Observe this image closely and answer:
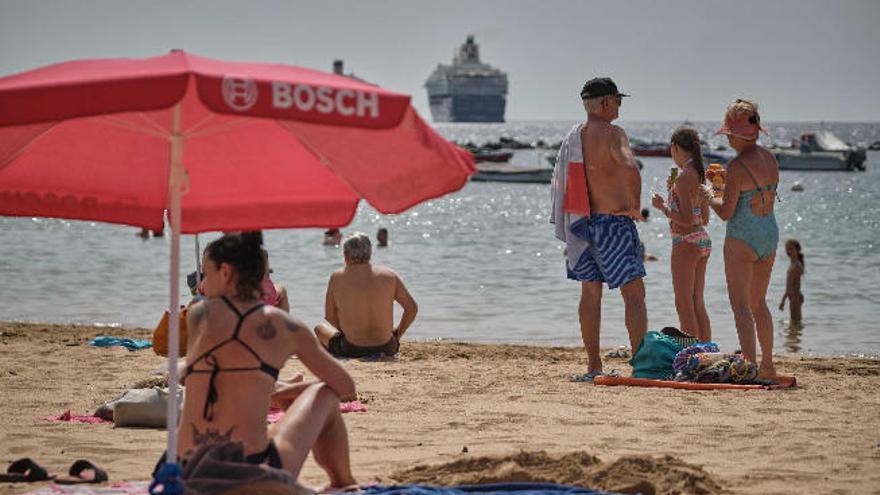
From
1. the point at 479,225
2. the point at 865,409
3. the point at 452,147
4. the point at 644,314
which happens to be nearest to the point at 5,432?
the point at 452,147

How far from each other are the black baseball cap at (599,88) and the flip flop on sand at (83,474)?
13.5ft

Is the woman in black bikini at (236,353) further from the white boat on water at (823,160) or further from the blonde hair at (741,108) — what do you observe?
the white boat on water at (823,160)

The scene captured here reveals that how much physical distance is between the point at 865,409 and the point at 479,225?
33251mm

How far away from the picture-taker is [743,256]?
8.34 m

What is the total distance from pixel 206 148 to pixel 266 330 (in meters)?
1.02

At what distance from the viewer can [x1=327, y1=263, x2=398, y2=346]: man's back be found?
966 cm

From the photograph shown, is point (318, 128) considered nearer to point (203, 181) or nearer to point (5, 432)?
point (203, 181)

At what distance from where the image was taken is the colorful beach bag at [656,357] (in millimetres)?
8703

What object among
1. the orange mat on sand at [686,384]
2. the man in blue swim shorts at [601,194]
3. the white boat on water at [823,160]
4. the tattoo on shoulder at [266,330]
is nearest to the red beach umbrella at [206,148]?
the tattoo on shoulder at [266,330]

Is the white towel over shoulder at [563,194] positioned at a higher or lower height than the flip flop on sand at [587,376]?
higher

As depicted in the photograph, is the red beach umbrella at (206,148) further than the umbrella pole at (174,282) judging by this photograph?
No

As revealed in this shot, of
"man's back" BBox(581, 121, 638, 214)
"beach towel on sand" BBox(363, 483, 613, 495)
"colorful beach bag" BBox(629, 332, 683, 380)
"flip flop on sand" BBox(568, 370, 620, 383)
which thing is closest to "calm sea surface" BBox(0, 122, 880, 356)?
"flip flop on sand" BBox(568, 370, 620, 383)

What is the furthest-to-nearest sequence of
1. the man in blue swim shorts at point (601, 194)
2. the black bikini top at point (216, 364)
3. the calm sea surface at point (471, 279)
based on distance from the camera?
the calm sea surface at point (471, 279) < the man in blue swim shorts at point (601, 194) < the black bikini top at point (216, 364)

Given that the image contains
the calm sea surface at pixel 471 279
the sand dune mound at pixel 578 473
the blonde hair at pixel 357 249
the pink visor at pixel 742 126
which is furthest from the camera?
the calm sea surface at pixel 471 279
